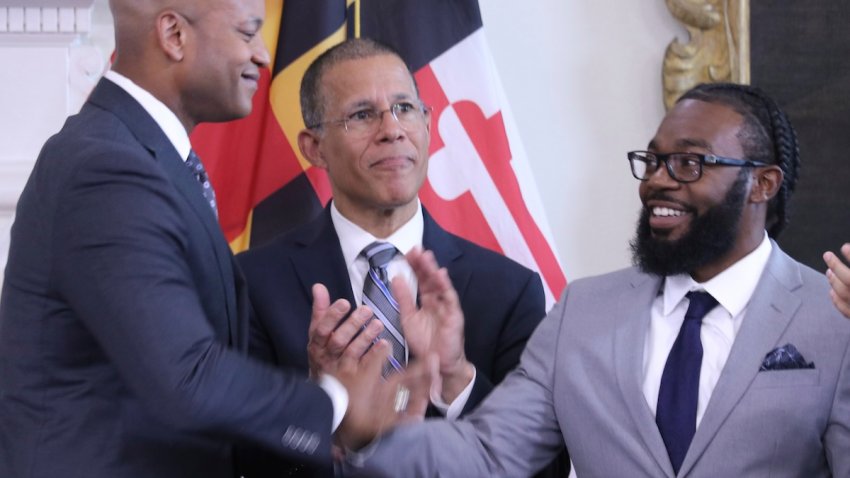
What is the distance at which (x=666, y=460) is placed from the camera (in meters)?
2.38

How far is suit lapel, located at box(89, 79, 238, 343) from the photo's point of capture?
1.98 meters

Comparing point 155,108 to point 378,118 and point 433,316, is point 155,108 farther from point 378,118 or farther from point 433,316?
point 378,118

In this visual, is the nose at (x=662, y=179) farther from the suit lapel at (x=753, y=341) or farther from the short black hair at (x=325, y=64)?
the short black hair at (x=325, y=64)

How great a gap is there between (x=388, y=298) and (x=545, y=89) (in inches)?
52.4

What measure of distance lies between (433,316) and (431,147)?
4.03ft

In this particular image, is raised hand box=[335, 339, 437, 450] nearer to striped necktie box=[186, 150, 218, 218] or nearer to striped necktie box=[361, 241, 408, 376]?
striped necktie box=[186, 150, 218, 218]

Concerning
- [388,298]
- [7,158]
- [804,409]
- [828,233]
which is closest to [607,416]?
[804,409]

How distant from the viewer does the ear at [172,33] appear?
6.68 ft

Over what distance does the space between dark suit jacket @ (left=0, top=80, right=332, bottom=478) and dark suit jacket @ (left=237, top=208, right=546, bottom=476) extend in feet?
2.39

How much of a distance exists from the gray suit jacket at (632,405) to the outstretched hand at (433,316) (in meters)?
0.15

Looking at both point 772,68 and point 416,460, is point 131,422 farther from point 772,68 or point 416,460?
point 772,68

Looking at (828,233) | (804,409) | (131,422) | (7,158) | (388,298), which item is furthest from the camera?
(828,233)

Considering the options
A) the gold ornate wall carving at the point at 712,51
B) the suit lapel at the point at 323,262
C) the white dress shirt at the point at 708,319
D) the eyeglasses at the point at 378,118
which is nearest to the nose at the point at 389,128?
the eyeglasses at the point at 378,118

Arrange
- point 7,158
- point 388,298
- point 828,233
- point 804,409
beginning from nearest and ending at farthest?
point 804,409, point 388,298, point 7,158, point 828,233
